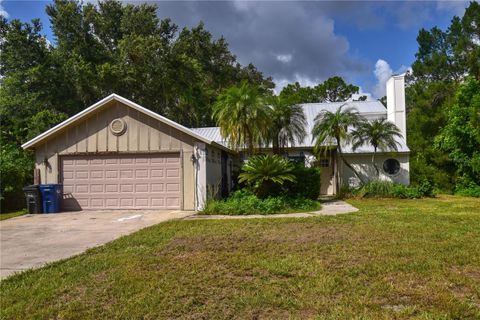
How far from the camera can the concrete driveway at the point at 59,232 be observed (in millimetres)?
6643

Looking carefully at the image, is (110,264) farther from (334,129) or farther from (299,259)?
(334,129)

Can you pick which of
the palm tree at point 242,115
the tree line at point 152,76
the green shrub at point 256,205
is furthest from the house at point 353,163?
the green shrub at point 256,205

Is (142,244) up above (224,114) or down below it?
below

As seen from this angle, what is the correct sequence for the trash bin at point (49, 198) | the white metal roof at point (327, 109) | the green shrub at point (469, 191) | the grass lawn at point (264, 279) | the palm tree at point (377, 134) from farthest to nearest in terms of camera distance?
the white metal roof at point (327, 109)
the green shrub at point (469, 191)
the palm tree at point (377, 134)
the trash bin at point (49, 198)
the grass lawn at point (264, 279)

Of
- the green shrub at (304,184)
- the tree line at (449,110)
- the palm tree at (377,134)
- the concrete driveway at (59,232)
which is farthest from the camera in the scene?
the tree line at (449,110)

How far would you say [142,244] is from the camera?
7305mm

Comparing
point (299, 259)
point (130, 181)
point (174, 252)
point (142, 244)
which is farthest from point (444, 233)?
point (130, 181)

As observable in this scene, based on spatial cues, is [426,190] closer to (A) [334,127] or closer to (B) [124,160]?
(A) [334,127]

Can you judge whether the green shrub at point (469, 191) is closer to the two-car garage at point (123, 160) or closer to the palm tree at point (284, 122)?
the palm tree at point (284, 122)

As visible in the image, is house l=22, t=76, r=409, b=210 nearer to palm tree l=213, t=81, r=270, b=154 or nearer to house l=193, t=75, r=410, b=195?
palm tree l=213, t=81, r=270, b=154

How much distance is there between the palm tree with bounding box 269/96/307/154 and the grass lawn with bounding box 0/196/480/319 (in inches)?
371

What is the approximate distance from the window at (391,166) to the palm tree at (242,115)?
8.44 m

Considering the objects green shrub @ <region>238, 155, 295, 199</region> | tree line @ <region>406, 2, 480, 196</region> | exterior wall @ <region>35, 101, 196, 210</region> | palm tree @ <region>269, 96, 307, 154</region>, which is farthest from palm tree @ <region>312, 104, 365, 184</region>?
exterior wall @ <region>35, 101, 196, 210</region>

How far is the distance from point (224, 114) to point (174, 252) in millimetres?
9093
